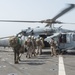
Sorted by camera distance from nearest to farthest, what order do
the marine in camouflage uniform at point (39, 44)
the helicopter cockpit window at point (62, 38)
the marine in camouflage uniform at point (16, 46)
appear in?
the marine in camouflage uniform at point (16, 46)
the marine in camouflage uniform at point (39, 44)
the helicopter cockpit window at point (62, 38)

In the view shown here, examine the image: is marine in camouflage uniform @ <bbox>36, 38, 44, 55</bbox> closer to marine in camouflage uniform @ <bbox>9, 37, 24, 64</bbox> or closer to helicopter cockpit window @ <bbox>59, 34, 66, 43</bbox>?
helicopter cockpit window @ <bbox>59, 34, 66, 43</bbox>

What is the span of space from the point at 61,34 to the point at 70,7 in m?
17.7

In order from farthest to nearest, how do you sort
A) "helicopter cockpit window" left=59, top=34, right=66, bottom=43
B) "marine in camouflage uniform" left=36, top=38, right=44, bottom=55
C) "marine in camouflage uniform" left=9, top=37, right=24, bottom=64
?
"helicopter cockpit window" left=59, top=34, right=66, bottom=43, "marine in camouflage uniform" left=36, top=38, right=44, bottom=55, "marine in camouflage uniform" left=9, top=37, right=24, bottom=64

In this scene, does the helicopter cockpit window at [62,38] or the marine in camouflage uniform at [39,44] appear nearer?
the marine in camouflage uniform at [39,44]

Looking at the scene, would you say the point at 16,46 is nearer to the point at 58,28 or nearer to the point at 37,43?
the point at 37,43

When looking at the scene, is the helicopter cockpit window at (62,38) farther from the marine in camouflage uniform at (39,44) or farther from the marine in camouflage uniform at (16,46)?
the marine in camouflage uniform at (16,46)

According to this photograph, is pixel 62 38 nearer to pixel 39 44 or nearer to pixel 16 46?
pixel 39 44

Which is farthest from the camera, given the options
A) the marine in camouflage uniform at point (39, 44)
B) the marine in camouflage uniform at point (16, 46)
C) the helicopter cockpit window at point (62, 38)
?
the helicopter cockpit window at point (62, 38)

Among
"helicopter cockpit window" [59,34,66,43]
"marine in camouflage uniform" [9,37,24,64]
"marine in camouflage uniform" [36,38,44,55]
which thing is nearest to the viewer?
"marine in camouflage uniform" [9,37,24,64]

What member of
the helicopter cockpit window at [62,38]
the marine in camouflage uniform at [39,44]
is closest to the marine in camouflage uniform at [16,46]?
the marine in camouflage uniform at [39,44]

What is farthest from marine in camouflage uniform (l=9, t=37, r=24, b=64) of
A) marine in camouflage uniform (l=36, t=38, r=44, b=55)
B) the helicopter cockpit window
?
the helicopter cockpit window

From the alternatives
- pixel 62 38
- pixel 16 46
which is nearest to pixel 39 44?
pixel 62 38

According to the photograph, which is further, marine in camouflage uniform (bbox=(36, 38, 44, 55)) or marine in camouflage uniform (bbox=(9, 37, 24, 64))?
marine in camouflage uniform (bbox=(36, 38, 44, 55))

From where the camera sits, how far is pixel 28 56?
61.9 feet
